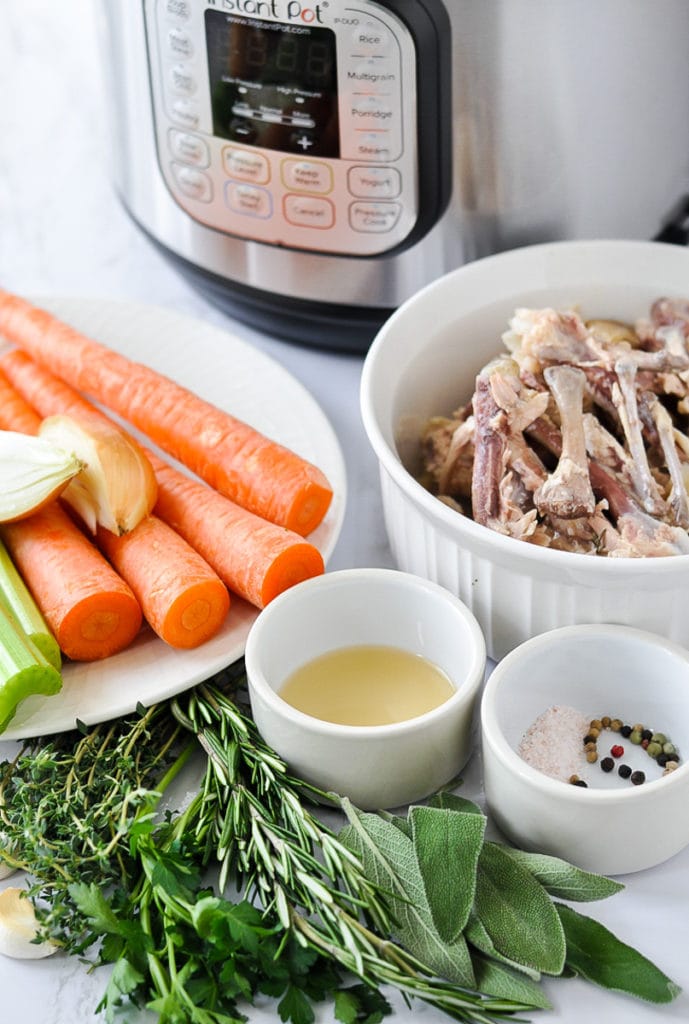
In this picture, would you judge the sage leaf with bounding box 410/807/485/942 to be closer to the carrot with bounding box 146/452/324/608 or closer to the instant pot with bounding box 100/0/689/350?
the carrot with bounding box 146/452/324/608

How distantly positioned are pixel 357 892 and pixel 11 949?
9.3 inches

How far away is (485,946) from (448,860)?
6 cm

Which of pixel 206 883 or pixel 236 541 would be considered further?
pixel 236 541

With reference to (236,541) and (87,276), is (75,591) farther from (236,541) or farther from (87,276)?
(87,276)

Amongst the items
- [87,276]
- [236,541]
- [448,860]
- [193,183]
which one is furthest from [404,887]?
[87,276]

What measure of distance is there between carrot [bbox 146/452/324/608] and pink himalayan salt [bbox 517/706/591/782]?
24 centimetres

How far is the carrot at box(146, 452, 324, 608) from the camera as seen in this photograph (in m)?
1.03

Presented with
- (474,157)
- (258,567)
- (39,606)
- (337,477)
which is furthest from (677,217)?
(39,606)

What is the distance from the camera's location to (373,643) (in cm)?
99

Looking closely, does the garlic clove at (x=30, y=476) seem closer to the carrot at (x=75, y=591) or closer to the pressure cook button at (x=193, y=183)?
the carrot at (x=75, y=591)

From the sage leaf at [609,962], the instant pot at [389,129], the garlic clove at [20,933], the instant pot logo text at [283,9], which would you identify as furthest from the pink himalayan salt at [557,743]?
the instant pot logo text at [283,9]

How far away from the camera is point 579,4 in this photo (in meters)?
0.99

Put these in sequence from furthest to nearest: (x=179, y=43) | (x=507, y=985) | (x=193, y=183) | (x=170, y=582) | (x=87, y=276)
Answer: (x=87, y=276) → (x=193, y=183) → (x=179, y=43) → (x=170, y=582) → (x=507, y=985)

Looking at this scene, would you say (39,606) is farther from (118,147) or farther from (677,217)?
(677,217)
